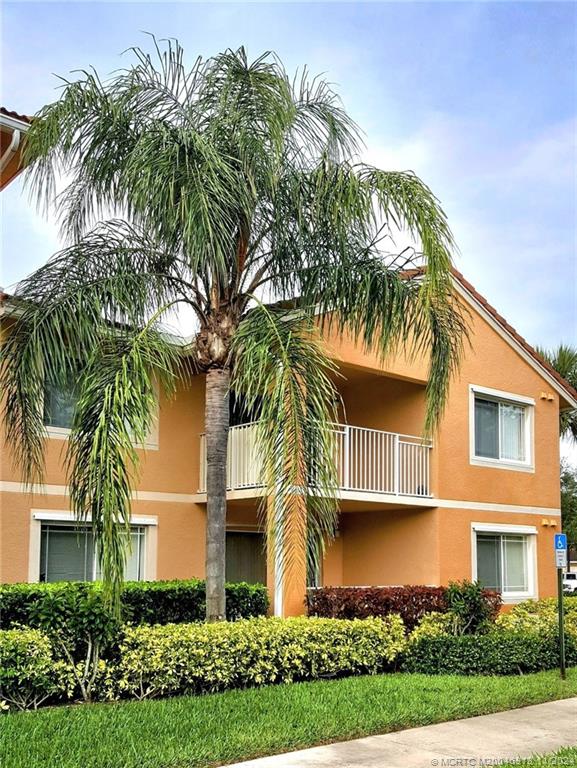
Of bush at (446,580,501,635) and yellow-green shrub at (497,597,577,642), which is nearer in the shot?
bush at (446,580,501,635)

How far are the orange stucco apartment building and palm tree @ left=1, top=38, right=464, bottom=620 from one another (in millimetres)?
3021

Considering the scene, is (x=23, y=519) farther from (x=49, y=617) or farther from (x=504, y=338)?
(x=504, y=338)

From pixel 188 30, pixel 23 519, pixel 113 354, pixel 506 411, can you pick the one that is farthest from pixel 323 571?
pixel 188 30

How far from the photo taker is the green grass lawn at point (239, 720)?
8125 mm

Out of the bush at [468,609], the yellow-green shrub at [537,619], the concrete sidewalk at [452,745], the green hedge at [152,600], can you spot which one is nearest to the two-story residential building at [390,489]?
the green hedge at [152,600]

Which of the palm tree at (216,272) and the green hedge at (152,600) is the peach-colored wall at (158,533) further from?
the palm tree at (216,272)

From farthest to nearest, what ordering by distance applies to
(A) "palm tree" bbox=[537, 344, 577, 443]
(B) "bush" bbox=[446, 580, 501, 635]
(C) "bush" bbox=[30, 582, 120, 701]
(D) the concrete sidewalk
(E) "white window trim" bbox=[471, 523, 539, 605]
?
(A) "palm tree" bbox=[537, 344, 577, 443]
(E) "white window trim" bbox=[471, 523, 539, 605]
(B) "bush" bbox=[446, 580, 501, 635]
(C) "bush" bbox=[30, 582, 120, 701]
(D) the concrete sidewalk

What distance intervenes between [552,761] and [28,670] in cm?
565

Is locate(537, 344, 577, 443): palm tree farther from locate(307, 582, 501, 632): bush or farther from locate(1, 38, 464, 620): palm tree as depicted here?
locate(1, 38, 464, 620): palm tree

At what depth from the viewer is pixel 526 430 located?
71.5 feet

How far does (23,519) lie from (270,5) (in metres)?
8.67

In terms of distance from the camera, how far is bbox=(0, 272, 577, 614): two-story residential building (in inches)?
608

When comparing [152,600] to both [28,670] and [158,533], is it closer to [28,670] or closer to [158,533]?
[158,533]

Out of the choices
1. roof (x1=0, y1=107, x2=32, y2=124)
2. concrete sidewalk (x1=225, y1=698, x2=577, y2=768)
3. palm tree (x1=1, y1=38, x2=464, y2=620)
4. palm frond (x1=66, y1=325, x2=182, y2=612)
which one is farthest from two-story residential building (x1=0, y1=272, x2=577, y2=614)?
concrete sidewalk (x1=225, y1=698, x2=577, y2=768)
